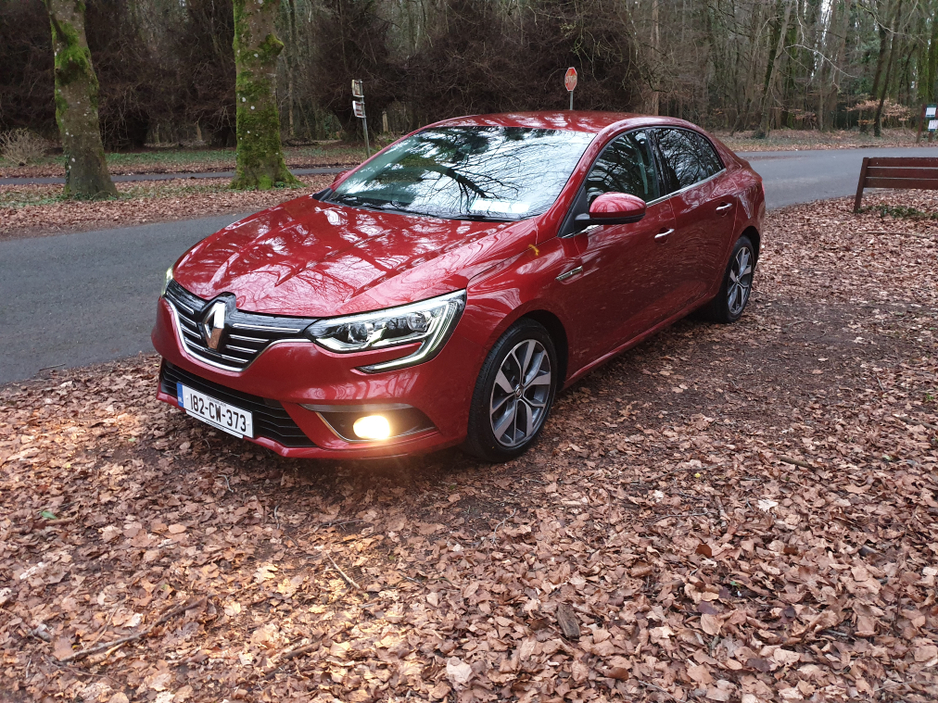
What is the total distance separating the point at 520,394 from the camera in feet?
12.3

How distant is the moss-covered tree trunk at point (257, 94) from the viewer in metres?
13.8

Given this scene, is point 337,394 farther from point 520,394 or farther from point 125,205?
point 125,205

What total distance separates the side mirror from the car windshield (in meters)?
0.22

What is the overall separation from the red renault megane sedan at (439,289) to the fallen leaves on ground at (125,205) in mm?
7640

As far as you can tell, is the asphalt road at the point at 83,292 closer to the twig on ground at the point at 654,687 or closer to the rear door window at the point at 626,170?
the rear door window at the point at 626,170

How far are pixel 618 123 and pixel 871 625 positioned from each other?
3.26 meters

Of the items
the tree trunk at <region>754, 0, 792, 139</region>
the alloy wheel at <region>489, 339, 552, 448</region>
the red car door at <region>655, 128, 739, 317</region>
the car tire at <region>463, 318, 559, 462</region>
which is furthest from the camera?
the tree trunk at <region>754, 0, 792, 139</region>

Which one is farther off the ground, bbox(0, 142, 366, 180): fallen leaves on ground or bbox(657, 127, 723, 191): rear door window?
bbox(657, 127, 723, 191): rear door window

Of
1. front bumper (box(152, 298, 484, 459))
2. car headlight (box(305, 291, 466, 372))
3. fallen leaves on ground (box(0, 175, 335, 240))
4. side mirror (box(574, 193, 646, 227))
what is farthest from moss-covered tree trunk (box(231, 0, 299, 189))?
car headlight (box(305, 291, 466, 372))

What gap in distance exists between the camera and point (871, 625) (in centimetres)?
276

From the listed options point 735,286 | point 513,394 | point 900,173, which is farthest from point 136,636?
point 900,173

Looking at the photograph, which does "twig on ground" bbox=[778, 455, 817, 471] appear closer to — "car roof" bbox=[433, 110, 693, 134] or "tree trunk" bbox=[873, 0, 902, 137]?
"car roof" bbox=[433, 110, 693, 134]

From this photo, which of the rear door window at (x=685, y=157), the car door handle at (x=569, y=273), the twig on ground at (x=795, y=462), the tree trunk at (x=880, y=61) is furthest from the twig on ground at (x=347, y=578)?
the tree trunk at (x=880, y=61)

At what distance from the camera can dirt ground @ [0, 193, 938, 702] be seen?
8.32 ft
